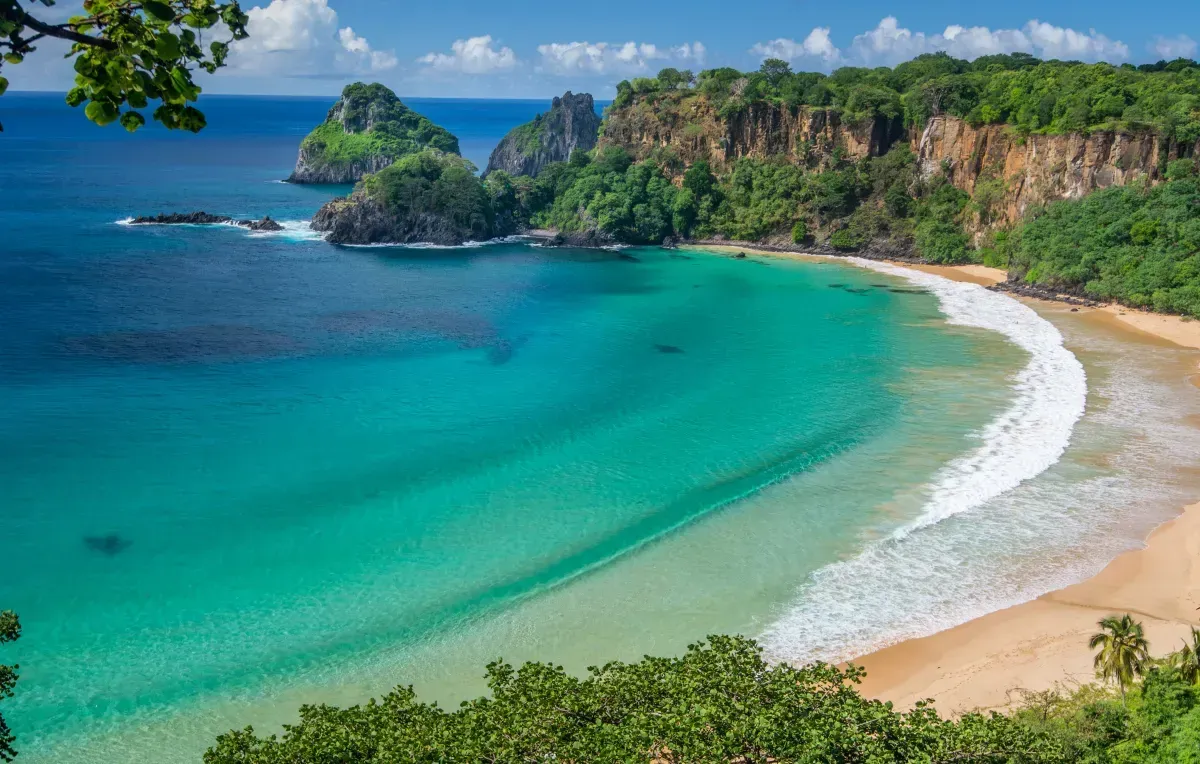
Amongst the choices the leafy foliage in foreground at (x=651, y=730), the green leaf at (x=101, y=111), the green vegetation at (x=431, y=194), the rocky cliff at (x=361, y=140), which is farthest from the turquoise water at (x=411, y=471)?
the rocky cliff at (x=361, y=140)

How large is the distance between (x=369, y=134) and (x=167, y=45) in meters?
131

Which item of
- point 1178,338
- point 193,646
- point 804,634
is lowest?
point 193,646

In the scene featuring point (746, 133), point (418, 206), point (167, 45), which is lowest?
point (418, 206)

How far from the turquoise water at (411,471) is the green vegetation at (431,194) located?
63.7 ft

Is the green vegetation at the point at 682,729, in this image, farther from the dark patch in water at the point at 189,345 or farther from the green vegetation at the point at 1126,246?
the green vegetation at the point at 1126,246

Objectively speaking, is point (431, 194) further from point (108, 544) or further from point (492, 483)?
point (108, 544)

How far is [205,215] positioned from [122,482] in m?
64.5

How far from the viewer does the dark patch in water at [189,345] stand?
150 ft

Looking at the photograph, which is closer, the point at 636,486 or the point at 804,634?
the point at 804,634

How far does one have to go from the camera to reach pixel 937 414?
127ft

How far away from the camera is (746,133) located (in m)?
85.0

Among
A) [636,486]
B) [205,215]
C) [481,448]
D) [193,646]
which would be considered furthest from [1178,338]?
[205,215]

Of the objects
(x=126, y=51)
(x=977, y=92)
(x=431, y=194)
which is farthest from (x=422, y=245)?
(x=126, y=51)

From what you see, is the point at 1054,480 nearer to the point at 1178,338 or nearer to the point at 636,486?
the point at 636,486
